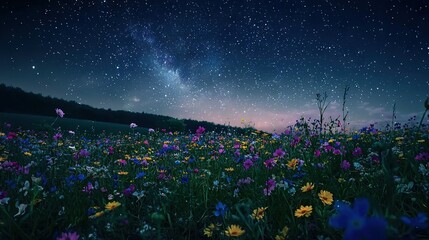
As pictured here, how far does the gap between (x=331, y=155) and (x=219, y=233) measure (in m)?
2.38

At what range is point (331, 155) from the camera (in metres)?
3.71

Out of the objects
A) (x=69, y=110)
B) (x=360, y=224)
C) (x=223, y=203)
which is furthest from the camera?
(x=69, y=110)

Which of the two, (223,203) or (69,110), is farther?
(69,110)

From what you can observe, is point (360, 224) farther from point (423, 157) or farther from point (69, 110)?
point (69, 110)

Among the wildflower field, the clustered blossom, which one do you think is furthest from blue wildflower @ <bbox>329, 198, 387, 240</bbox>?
the clustered blossom

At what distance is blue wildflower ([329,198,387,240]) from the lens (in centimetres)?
55

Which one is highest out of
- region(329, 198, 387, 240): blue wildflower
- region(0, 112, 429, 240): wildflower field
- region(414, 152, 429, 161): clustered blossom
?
region(414, 152, 429, 161): clustered blossom

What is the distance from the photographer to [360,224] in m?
0.59

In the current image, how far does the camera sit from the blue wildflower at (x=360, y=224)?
0.55m

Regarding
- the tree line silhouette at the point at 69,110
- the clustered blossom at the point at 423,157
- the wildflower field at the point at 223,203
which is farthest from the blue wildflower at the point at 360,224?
the tree line silhouette at the point at 69,110

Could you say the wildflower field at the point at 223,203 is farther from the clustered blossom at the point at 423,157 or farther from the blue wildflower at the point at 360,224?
the blue wildflower at the point at 360,224

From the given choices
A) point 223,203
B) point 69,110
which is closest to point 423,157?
point 223,203

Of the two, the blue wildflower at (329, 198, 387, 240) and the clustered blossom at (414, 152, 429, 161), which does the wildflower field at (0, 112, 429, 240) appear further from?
Answer: the blue wildflower at (329, 198, 387, 240)

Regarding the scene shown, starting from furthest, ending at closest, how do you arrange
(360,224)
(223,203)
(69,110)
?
(69,110) → (223,203) → (360,224)
